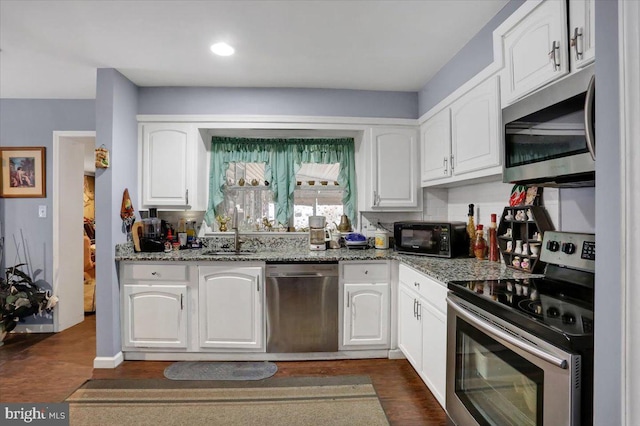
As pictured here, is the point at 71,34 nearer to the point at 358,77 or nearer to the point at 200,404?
the point at 358,77

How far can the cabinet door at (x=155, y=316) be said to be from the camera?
2842 mm

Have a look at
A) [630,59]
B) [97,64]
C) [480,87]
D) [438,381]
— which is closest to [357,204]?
[480,87]

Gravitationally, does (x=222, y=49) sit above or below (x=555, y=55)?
above

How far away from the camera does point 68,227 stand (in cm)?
375

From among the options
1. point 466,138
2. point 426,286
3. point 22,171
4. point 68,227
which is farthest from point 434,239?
point 22,171

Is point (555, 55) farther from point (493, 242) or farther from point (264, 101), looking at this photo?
point (264, 101)

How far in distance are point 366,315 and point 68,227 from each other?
130 inches

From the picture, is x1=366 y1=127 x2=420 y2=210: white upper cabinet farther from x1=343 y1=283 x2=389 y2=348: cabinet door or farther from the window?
x1=343 y1=283 x2=389 y2=348: cabinet door

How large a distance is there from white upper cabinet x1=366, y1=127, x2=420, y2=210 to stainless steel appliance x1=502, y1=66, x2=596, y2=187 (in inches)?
62.4

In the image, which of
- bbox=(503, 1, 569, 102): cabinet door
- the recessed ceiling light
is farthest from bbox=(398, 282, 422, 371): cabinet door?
the recessed ceiling light

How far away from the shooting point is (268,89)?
3248 millimetres

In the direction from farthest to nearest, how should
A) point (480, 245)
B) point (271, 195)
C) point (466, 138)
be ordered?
point (271, 195)
point (480, 245)
point (466, 138)

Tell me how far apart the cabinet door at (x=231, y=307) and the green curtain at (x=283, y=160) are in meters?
0.88

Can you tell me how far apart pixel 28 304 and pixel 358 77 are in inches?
147
